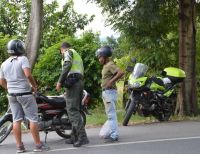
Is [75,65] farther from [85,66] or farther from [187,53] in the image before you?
[85,66]

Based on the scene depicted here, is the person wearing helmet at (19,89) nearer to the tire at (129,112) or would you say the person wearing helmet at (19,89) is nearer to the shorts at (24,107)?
the shorts at (24,107)

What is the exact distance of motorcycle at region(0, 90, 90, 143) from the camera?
9.98 meters

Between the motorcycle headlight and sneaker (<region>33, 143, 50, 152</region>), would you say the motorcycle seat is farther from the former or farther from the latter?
the motorcycle headlight

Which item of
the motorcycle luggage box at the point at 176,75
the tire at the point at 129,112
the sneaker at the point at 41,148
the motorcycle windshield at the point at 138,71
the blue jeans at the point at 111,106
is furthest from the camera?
the motorcycle luggage box at the point at 176,75

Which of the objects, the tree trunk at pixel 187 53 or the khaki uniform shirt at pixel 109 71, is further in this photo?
the tree trunk at pixel 187 53

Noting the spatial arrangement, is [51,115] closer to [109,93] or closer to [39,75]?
[109,93]

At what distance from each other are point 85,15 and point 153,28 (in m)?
15.7

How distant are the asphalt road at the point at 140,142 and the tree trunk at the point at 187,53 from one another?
2220mm

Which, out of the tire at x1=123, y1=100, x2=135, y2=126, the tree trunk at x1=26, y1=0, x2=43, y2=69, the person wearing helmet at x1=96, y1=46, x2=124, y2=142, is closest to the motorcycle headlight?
the tire at x1=123, y1=100, x2=135, y2=126

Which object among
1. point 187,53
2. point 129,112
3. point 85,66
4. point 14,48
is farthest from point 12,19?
point 14,48

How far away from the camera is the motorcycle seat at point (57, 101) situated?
10.1 m

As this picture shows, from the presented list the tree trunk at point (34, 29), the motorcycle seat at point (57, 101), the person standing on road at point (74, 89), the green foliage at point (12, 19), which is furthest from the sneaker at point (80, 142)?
the green foliage at point (12, 19)

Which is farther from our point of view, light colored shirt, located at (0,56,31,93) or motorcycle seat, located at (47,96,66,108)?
motorcycle seat, located at (47,96,66,108)

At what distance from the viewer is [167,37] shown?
16250 mm
